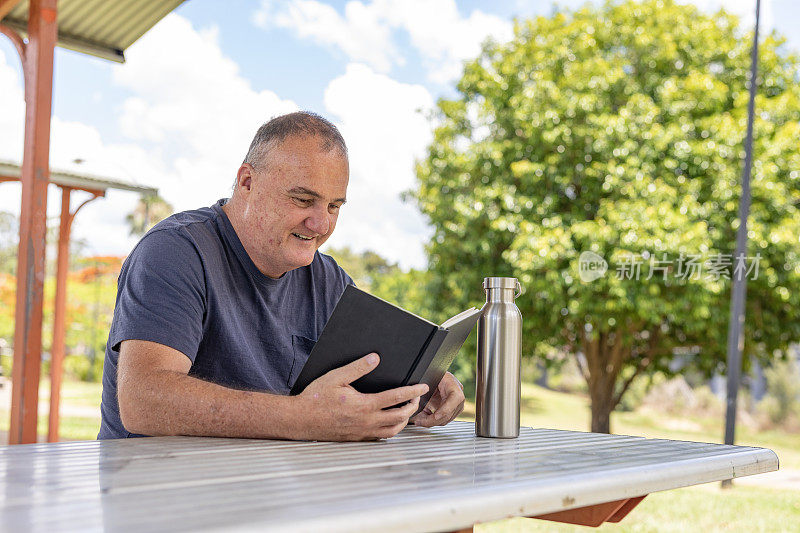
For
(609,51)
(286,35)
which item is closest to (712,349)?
(609,51)

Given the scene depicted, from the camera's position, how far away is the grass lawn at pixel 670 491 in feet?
17.6

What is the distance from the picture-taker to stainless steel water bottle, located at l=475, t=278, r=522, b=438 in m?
1.22

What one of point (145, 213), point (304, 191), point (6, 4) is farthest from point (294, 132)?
point (145, 213)

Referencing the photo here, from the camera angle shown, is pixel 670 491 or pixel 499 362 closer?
pixel 499 362

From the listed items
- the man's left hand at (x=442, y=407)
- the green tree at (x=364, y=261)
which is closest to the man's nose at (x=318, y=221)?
the man's left hand at (x=442, y=407)

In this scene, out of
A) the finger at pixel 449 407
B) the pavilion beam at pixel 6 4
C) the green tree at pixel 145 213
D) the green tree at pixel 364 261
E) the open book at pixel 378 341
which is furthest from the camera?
the green tree at pixel 145 213

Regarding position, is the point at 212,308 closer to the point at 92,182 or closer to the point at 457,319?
the point at 457,319

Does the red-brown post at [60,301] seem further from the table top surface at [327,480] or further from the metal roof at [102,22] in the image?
the table top surface at [327,480]

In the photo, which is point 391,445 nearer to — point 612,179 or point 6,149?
point 6,149

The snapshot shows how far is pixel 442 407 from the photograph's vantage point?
55.1 inches

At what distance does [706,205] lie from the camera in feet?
26.1

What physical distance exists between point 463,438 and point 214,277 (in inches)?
22.1

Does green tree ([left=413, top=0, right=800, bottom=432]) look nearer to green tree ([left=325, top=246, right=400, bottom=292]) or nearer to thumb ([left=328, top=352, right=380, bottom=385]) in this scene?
thumb ([left=328, top=352, right=380, bottom=385])

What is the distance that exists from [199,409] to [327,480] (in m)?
0.44
